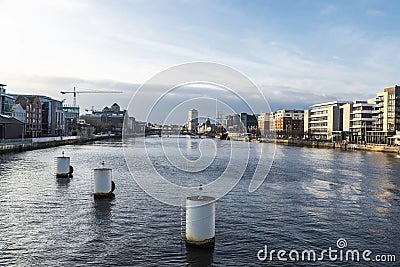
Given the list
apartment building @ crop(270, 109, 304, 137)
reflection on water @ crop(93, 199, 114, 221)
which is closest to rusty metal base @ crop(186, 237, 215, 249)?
reflection on water @ crop(93, 199, 114, 221)

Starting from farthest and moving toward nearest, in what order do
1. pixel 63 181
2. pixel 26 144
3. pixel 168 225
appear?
pixel 26 144 → pixel 63 181 → pixel 168 225

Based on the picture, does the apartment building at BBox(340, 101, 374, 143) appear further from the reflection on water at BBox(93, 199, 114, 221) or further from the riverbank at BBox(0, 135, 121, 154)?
the reflection on water at BBox(93, 199, 114, 221)

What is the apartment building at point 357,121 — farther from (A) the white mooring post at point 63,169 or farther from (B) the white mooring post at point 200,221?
(B) the white mooring post at point 200,221

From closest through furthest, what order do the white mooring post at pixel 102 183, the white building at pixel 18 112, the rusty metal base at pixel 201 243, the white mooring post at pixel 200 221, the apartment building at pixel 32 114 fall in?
the white mooring post at pixel 200 221 → the rusty metal base at pixel 201 243 → the white mooring post at pixel 102 183 → the white building at pixel 18 112 → the apartment building at pixel 32 114

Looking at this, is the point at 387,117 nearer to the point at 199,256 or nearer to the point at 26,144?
the point at 26,144

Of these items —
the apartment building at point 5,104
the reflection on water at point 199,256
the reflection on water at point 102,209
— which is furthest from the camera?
the apartment building at point 5,104

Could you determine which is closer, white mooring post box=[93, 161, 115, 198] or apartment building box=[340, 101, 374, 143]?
white mooring post box=[93, 161, 115, 198]

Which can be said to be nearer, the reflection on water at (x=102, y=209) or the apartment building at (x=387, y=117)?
the reflection on water at (x=102, y=209)

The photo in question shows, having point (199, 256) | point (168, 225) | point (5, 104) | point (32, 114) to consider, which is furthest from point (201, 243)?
point (32, 114)

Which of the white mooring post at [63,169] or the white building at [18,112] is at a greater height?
the white building at [18,112]

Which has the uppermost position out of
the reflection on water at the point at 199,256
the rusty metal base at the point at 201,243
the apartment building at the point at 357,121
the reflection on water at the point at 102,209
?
the apartment building at the point at 357,121

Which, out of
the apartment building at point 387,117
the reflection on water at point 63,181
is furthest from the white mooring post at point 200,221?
the apartment building at point 387,117

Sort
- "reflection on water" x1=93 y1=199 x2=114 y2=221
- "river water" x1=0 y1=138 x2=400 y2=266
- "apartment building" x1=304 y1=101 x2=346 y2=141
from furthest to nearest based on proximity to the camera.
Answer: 1. "apartment building" x1=304 y1=101 x2=346 y2=141
2. "reflection on water" x1=93 y1=199 x2=114 y2=221
3. "river water" x1=0 y1=138 x2=400 y2=266

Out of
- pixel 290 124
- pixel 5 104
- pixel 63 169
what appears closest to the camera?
pixel 63 169
